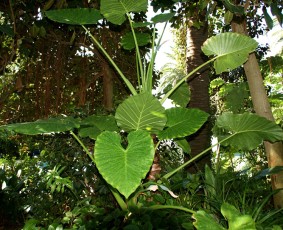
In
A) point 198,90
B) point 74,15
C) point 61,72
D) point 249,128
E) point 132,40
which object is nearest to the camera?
point 249,128

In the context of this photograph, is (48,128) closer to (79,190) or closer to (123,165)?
(123,165)

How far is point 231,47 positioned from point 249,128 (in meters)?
0.62

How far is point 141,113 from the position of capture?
1.74 meters

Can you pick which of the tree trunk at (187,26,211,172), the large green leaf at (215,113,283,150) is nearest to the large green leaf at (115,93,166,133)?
the large green leaf at (215,113,283,150)

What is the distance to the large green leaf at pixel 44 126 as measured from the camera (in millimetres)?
1539

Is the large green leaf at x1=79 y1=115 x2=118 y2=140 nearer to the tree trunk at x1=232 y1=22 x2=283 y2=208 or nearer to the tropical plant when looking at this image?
the tropical plant

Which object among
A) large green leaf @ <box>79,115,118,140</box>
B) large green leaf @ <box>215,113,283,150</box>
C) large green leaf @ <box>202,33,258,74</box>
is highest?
large green leaf @ <box>202,33,258,74</box>

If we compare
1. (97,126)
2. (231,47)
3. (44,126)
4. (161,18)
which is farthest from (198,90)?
(44,126)

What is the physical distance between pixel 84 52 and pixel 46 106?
86cm

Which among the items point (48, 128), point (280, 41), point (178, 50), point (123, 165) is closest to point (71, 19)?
point (48, 128)

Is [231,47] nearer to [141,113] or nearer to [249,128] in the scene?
[249,128]

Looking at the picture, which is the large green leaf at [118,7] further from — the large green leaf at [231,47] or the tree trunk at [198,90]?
the tree trunk at [198,90]

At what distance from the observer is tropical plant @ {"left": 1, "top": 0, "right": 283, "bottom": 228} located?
1318 mm

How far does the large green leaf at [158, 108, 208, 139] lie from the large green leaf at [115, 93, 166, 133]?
130 millimetres
